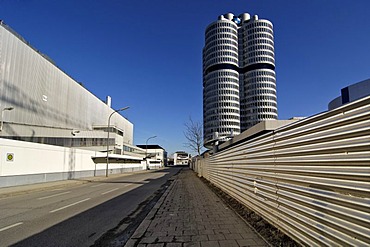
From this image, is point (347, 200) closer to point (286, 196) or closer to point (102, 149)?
point (286, 196)

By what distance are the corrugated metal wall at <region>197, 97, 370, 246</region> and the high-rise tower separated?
118m

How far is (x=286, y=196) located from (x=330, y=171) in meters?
1.48

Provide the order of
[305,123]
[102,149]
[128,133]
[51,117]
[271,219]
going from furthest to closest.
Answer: [128,133]
[102,149]
[51,117]
[271,219]
[305,123]

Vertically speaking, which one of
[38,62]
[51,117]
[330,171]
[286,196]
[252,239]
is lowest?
[252,239]

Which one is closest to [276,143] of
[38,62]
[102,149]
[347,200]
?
[347,200]

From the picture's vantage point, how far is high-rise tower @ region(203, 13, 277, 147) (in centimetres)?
12525

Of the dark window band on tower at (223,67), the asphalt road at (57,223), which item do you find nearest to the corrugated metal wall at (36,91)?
the asphalt road at (57,223)

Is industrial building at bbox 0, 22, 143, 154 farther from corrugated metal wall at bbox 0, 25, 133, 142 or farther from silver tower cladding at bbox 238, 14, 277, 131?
silver tower cladding at bbox 238, 14, 277, 131

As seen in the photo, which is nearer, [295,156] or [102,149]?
[295,156]

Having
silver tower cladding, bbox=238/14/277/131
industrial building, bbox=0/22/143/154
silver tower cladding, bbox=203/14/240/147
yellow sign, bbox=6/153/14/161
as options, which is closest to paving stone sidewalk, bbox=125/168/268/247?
yellow sign, bbox=6/153/14/161

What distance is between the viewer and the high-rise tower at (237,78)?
125 meters

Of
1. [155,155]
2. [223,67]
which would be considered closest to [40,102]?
[155,155]

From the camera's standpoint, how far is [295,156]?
13.7 ft

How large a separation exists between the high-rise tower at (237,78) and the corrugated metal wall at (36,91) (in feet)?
237
